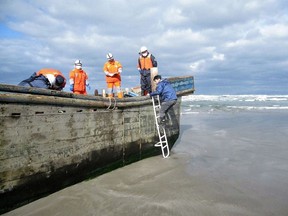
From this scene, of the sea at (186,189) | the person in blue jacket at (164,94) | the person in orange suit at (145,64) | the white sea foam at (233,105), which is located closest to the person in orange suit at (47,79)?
the sea at (186,189)

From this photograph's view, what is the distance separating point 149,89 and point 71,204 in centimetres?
576

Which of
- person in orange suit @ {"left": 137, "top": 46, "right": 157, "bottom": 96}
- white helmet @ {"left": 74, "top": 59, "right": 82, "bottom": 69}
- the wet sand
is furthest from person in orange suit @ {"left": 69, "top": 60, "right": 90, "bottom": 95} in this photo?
the wet sand

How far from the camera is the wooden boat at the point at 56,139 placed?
4801 millimetres

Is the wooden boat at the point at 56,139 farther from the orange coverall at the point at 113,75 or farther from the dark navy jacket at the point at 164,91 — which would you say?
the orange coverall at the point at 113,75

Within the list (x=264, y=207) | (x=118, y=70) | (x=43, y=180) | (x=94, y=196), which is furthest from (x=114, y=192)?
(x=118, y=70)

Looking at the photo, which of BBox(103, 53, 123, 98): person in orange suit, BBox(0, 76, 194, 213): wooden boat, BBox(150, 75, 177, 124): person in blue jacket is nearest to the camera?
BBox(0, 76, 194, 213): wooden boat

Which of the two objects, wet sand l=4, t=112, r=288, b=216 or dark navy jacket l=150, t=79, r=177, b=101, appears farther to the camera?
dark navy jacket l=150, t=79, r=177, b=101

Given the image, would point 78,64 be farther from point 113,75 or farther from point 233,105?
point 233,105

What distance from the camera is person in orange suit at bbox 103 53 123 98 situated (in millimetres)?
9727

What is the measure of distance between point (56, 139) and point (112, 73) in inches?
178

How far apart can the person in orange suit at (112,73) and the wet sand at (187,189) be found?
285 centimetres

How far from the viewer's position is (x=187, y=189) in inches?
234

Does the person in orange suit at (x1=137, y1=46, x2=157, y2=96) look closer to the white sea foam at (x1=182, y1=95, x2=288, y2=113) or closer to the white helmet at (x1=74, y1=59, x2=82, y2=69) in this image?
the white helmet at (x1=74, y1=59, x2=82, y2=69)

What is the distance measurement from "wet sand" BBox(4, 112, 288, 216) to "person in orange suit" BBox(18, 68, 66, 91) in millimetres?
2352
